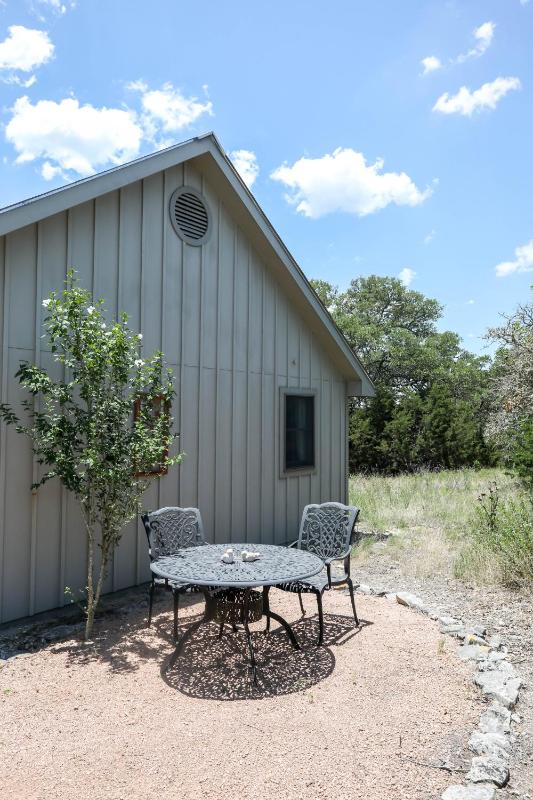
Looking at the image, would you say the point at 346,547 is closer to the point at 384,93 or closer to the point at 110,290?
the point at 110,290

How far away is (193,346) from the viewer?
19.4ft

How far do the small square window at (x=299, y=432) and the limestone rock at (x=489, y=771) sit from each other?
485 centimetres

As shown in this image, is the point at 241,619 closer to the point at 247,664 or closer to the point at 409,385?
the point at 247,664

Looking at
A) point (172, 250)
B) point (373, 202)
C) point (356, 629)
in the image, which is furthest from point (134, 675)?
point (373, 202)

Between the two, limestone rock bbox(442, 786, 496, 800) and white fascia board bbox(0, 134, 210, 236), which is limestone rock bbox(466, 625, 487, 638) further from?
white fascia board bbox(0, 134, 210, 236)

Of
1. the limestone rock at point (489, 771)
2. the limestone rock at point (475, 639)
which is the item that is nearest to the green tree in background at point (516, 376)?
the limestone rock at point (475, 639)

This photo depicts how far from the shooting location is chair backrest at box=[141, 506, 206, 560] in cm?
434

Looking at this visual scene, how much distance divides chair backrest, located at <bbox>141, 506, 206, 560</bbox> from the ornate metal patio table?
1.29 ft

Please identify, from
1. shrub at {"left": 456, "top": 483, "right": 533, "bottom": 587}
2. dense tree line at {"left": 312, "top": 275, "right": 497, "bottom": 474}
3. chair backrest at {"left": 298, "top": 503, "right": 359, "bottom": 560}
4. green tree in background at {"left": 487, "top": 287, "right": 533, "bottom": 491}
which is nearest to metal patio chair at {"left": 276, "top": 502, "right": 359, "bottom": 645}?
chair backrest at {"left": 298, "top": 503, "right": 359, "bottom": 560}

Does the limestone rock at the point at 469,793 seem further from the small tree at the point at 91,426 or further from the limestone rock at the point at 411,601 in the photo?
the small tree at the point at 91,426

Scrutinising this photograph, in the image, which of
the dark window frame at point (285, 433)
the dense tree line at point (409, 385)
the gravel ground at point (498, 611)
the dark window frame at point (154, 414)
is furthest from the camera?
the dense tree line at point (409, 385)

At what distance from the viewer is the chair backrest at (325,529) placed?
475 cm

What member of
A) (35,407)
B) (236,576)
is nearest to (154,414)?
(35,407)

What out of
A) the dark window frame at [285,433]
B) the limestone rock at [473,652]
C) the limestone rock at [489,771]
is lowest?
the limestone rock at [473,652]
